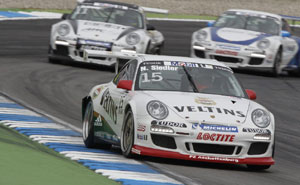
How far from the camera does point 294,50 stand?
64.4 ft

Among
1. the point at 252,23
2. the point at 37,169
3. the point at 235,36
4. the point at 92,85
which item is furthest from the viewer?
the point at 252,23

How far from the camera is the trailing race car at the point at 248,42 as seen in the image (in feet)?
60.3

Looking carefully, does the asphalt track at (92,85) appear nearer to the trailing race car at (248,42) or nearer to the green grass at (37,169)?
the trailing race car at (248,42)

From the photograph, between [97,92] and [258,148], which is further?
[97,92]

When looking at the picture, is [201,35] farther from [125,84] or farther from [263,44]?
[125,84]

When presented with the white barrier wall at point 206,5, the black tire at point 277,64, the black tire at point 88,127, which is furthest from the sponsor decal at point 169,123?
the white barrier wall at point 206,5

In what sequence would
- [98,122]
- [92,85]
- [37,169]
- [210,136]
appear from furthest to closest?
[92,85] < [98,122] < [210,136] < [37,169]

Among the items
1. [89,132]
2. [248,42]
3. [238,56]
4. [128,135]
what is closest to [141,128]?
[128,135]

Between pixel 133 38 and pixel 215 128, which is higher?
pixel 215 128

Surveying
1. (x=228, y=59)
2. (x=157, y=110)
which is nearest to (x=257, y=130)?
(x=157, y=110)

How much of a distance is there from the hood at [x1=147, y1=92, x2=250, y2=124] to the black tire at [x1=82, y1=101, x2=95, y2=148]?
3.55 ft

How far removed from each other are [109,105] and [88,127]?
1.93 feet

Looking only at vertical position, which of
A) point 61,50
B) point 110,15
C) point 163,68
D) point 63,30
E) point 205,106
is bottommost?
point 61,50

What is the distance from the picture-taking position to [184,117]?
27.3 feet
